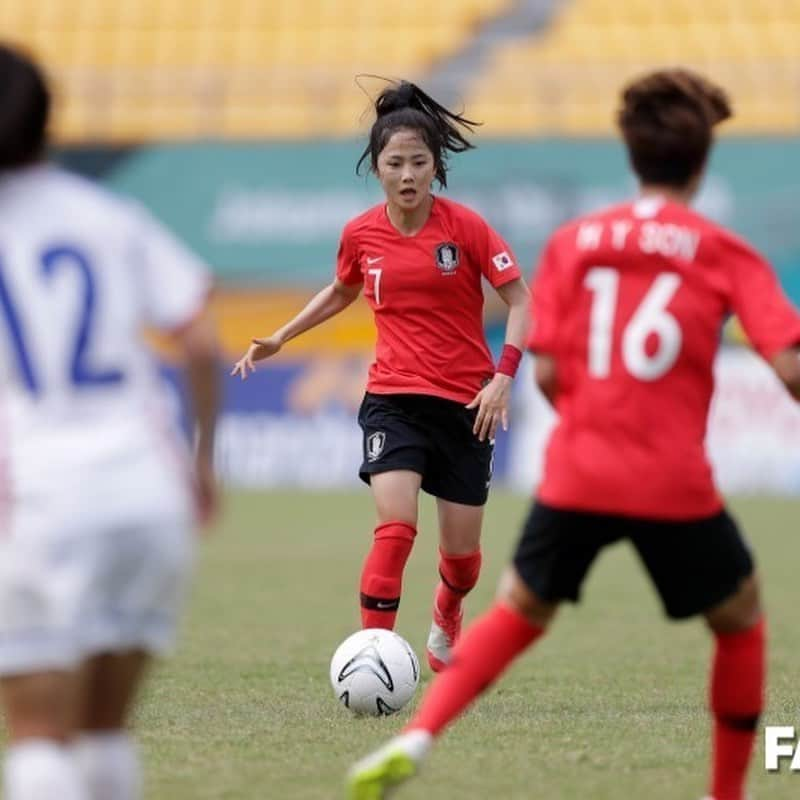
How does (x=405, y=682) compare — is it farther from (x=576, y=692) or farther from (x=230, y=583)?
(x=230, y=583)

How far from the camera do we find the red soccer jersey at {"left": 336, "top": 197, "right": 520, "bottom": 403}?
287 inches

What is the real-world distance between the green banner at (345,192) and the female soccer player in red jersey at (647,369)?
15364 millimetres

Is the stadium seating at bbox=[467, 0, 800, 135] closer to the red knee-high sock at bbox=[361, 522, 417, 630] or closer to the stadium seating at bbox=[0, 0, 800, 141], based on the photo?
the stadium seating at bbox=[0, 0, 800, 141]

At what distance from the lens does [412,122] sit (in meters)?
7.13

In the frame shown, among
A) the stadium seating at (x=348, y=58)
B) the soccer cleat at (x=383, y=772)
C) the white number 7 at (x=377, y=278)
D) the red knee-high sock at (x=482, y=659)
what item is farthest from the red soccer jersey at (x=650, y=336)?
the stadium seating at (x=348, y=58)

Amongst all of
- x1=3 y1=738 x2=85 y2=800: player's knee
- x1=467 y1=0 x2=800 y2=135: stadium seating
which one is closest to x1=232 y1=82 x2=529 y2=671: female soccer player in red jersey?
x1=3 y1=738 x2=85 y2=800: player's knee

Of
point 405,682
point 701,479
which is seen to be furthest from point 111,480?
point 405,682

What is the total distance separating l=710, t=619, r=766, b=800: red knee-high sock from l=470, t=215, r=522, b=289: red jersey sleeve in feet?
8.53

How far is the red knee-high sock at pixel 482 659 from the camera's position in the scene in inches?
189

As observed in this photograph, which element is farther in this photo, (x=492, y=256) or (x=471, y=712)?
(x=492, y=256)

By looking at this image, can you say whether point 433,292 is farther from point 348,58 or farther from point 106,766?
point 348,58

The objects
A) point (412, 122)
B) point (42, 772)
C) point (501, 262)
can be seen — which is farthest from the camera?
point (501, 262)

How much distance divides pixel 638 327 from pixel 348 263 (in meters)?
3.02

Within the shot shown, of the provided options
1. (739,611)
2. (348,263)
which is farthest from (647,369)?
(348,263)
